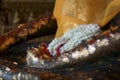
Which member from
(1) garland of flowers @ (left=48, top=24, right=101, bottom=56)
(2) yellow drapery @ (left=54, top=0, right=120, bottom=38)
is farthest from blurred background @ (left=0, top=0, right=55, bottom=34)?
(1) garland of flowers @ (left=48, top=24, right=101, bottom=56)

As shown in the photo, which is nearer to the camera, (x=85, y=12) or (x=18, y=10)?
(x=85, y=12)

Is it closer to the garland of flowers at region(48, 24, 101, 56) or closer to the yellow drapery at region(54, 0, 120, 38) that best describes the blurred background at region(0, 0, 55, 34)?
the yellow drapery at region(54, 0, 120, 38)

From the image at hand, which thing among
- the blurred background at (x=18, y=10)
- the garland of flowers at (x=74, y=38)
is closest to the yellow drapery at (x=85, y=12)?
the garland of flowers at (x=74, y=38)

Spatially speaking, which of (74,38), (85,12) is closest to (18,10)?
(85,12)

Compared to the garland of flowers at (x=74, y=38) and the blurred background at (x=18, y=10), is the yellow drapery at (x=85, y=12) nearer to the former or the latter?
the garland of flowers at (x=74, y=38)

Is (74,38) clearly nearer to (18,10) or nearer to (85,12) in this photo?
(85,12)

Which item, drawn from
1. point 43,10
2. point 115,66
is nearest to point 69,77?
point 115,66

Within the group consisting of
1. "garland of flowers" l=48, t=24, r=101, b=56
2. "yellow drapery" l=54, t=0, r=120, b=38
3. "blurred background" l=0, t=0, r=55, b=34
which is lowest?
"garland of flowers" l=48, t=24, r=101, b=56
